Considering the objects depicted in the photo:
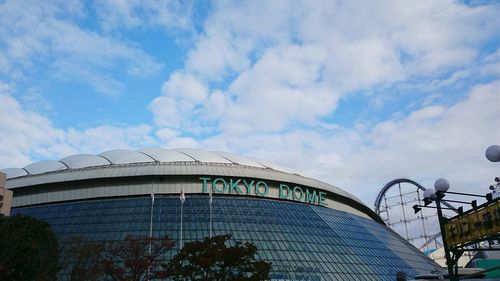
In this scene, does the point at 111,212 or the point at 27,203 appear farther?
the point at 27,203

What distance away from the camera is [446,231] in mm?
22109

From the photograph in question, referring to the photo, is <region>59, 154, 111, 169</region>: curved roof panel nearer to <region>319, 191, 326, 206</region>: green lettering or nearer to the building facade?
the building facade

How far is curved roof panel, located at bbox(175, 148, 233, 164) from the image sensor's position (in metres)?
60.6

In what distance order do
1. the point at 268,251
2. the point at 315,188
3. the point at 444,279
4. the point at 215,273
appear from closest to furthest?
the point at 215,273 → the point at 444,279 → the point at 268,251 → the point at 315,188

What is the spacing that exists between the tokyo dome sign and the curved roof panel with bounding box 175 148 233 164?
15.5ft

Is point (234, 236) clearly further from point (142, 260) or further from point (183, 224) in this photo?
point (142, 260)

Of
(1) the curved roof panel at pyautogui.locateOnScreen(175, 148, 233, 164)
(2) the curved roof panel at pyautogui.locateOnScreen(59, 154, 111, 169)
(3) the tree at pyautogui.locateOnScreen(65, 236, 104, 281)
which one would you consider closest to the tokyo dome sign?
(1) the curved roof panel at pyautogui.locateOnScreen(175, 148, 233, 164)

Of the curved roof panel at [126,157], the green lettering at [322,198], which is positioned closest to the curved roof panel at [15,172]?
the curved roof panel at [126,157]

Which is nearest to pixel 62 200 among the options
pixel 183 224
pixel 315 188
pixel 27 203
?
pixel 27 203

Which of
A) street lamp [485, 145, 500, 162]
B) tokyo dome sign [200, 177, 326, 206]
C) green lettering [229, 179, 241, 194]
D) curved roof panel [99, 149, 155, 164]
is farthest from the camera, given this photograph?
curved roof panel [99, 149, 155, 164]

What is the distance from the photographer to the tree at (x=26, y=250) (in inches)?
1077

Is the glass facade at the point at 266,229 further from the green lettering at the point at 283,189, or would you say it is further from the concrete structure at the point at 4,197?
the concrete structure at the point at 4,197

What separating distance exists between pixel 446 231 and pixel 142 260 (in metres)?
20.9

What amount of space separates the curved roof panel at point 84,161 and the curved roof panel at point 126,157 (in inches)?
37.0
